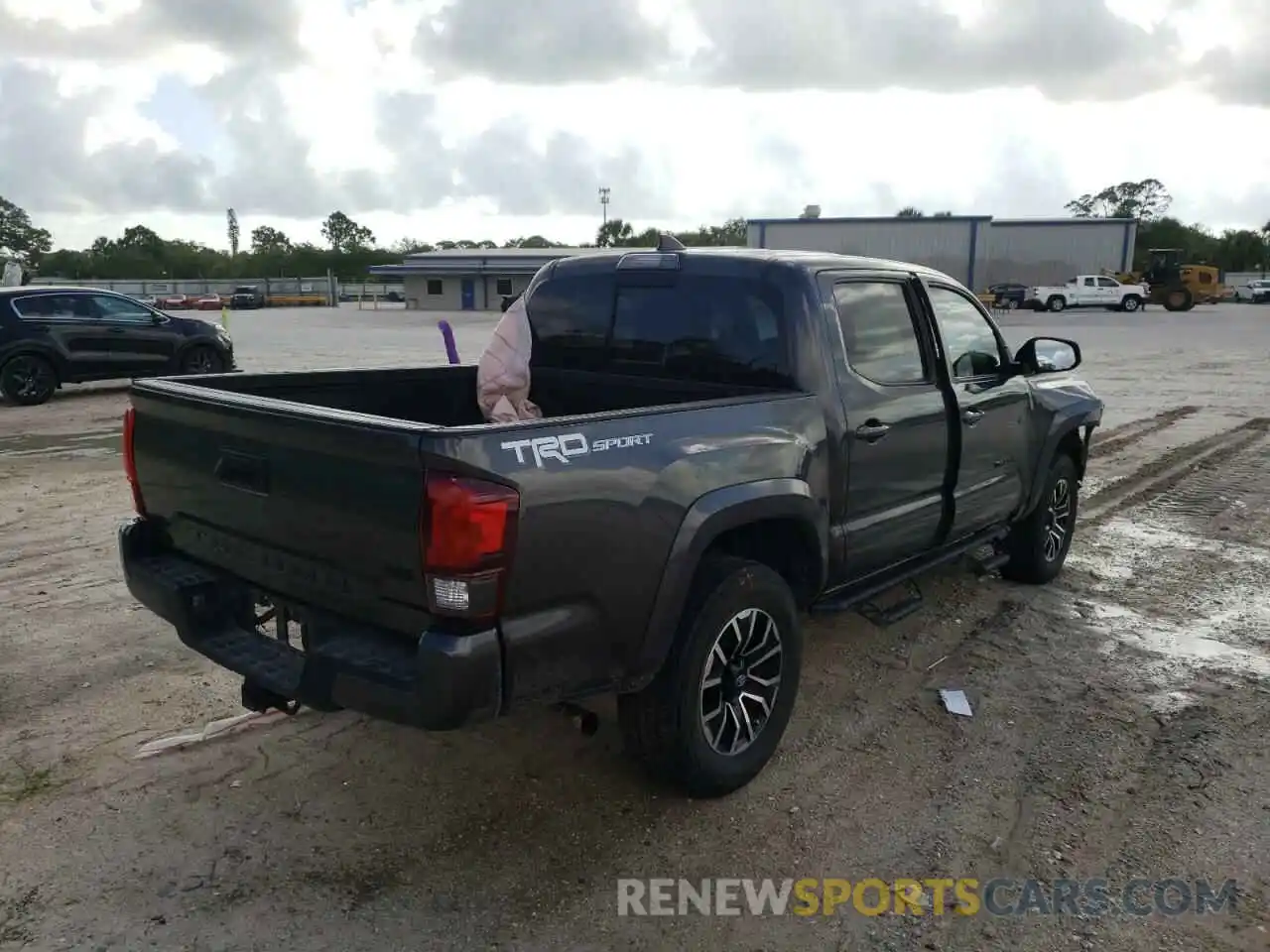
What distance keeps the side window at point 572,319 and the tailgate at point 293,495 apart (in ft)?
5.49

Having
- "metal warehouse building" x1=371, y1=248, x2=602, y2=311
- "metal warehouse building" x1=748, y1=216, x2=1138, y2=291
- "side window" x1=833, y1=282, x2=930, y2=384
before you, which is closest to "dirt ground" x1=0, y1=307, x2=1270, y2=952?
"side window" x1=833, y1=282, x2=930, y2=384

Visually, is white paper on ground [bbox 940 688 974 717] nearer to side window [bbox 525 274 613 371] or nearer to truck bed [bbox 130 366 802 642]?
truck bed [bbox 130 366 802 642]

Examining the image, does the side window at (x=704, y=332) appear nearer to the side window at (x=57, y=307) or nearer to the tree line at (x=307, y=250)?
the side window at (x=57, y=307)

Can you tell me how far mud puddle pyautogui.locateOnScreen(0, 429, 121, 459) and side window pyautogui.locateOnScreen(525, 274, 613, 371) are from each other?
281 inches

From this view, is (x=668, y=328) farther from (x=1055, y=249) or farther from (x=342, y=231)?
(x=342, y=231)

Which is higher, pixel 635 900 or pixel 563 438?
pixel 563 438

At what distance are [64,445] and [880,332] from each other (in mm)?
9694

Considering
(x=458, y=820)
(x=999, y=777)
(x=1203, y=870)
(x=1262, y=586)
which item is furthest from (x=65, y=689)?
(x=1262, y=586)

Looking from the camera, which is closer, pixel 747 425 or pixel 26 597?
pixel 747 425

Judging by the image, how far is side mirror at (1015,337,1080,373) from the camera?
5434 millimetres

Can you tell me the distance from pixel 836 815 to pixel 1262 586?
13.4 feet

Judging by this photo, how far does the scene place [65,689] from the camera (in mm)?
4363

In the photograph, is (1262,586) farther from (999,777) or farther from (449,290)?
(449,290)

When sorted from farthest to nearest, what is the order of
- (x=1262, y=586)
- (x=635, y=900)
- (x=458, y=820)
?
(x=1262, y=586) < (x=458, y=820) < (x=635, y=900)
